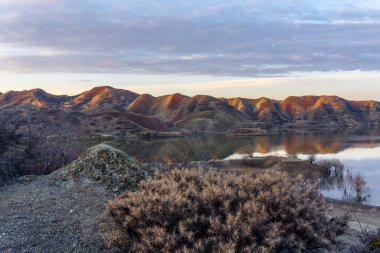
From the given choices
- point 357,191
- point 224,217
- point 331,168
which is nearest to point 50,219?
point 224,217

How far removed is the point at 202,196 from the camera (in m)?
6.84

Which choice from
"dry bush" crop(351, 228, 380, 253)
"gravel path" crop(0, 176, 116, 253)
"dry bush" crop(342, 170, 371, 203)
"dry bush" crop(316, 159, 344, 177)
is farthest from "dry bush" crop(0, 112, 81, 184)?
"dry bush" crop(316, 159, 344, 177)

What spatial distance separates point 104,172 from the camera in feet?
34.2

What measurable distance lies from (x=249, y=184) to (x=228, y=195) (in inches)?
24.3

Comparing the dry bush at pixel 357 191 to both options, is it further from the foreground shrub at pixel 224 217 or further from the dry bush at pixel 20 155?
the foreground shrub at pixel 224 217

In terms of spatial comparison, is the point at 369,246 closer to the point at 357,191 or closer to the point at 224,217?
the point at 224,217

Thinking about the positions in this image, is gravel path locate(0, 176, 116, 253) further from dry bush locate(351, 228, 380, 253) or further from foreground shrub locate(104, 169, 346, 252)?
dry bush locate(351, 228, 380, 253)

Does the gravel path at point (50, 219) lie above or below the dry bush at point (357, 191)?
above

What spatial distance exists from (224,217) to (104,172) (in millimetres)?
4574

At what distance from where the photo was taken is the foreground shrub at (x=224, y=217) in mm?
6125

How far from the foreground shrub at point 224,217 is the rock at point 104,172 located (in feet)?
8.83

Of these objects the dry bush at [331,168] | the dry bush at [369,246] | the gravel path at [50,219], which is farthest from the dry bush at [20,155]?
the dry bush at [331,168]

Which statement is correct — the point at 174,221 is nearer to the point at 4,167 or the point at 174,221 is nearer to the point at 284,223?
the point at 284,223

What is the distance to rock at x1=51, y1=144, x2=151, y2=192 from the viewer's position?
33.2ft
